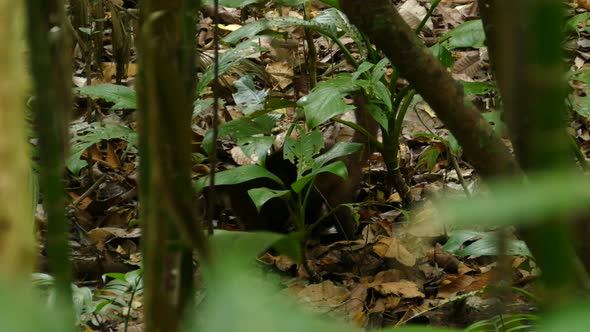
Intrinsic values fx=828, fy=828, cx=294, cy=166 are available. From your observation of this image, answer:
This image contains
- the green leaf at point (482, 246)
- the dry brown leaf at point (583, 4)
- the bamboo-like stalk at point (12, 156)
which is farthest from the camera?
the dry brown leaf at point (583, 4)

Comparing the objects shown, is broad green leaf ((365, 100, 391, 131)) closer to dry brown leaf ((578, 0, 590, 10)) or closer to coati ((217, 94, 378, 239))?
coati ((217, 94, 378, 239))

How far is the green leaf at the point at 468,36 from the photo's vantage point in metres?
2.05

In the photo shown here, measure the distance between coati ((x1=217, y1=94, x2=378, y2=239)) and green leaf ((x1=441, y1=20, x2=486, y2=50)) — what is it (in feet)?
1.05

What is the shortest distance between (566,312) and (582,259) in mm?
767

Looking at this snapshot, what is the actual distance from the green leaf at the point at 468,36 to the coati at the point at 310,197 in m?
0.32

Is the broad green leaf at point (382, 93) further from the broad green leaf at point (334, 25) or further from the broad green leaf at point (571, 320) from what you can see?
the broad green leaf at point (571, 320)

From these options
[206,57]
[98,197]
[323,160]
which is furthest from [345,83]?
[98,197]

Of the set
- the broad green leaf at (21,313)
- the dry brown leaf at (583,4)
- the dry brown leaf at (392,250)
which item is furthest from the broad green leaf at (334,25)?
the broad green leaf at (21,313)

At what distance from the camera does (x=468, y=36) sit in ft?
6.74

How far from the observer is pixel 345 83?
2.02 m

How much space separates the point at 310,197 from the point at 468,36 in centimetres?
62

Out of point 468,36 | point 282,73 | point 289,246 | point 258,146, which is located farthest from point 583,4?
point 289,246

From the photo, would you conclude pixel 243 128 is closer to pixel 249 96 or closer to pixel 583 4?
pixel 249 96

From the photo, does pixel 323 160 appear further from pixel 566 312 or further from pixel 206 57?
pixel 566 312
